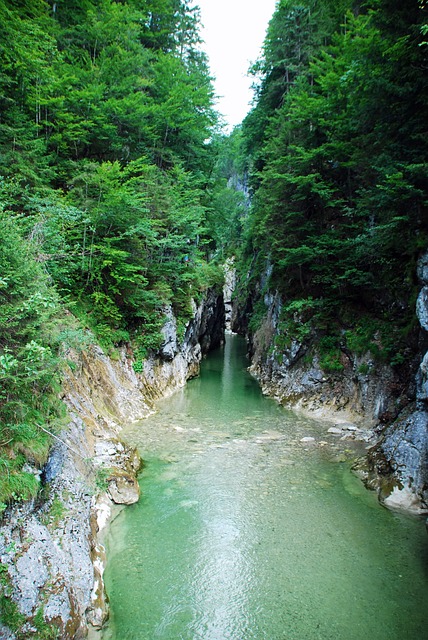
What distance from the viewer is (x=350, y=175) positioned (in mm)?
14602

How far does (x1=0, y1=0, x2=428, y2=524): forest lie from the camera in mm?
6955

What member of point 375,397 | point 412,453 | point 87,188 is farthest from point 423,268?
point 87,188

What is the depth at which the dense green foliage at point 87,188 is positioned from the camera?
5.08m

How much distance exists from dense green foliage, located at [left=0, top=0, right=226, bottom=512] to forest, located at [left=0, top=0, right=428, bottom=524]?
0.05 meters

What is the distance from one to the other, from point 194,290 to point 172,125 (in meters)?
8.28

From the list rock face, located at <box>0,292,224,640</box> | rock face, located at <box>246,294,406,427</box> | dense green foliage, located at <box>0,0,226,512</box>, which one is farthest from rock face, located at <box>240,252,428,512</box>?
rock face, located at <box>0,292,224,640</box>

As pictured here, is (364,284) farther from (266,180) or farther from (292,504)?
(292,504)

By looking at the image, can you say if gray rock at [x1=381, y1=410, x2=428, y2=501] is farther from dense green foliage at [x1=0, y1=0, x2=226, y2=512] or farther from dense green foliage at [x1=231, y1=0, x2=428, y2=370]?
dense green foliage at [x1=0, y1=0, x2=226, y2=512]

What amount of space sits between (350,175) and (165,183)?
824cm

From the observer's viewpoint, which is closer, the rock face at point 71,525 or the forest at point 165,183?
the rock face at point 71,525

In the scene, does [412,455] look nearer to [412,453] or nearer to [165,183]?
[412,453]

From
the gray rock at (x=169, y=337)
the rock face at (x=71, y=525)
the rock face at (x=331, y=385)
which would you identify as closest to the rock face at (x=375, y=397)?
the rock face at (x=331, y=385)

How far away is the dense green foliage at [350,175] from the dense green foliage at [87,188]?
478 cm

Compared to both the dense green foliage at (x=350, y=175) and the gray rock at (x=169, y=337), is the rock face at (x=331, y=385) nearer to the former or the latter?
the dense green foliage at (x=350, y=175)
